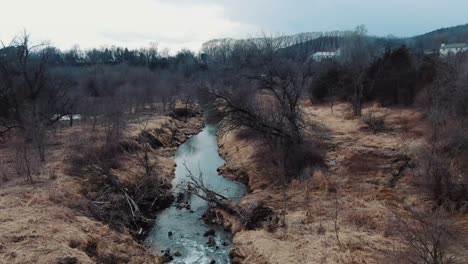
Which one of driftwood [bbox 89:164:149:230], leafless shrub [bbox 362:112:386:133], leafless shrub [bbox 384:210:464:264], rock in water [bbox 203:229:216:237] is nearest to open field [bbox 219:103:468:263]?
leafless shrub [bbox 362:112:386:133]

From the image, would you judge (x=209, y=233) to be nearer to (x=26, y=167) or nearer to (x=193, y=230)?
(x=193, y=230)

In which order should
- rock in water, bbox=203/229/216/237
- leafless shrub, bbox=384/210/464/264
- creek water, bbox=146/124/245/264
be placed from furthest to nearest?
rock in water, bbox=203/229/216/237
creek water, bbox=146/124/245/264
leafless shrub, bbox=384/210/464/264

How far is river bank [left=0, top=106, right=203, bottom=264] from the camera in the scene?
13125 millimetres

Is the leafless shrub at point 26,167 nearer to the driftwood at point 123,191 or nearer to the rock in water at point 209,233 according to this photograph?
the driftwood at point 123,191

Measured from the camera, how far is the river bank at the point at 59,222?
13.1 m

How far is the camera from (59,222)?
15.6 m

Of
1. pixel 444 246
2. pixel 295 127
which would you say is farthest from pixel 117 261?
pixel 295 127

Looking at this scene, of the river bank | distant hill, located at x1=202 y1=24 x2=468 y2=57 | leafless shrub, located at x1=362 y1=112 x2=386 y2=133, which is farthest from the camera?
distant hill, located at x1=202 y1=24 x2=468 y2=57

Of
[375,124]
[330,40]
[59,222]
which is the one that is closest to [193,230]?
[59,222]

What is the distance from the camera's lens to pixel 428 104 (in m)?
32.7

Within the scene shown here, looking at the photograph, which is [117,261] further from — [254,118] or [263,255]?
[254,118]

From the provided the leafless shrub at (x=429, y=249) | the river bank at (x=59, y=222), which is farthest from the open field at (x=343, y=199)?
the river bank at (x=59, y=222)

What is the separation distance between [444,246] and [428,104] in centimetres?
2577

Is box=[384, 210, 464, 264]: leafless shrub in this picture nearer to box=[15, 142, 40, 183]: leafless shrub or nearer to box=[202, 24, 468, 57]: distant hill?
box=[15, 142, 40, 183]: leafless shrub
